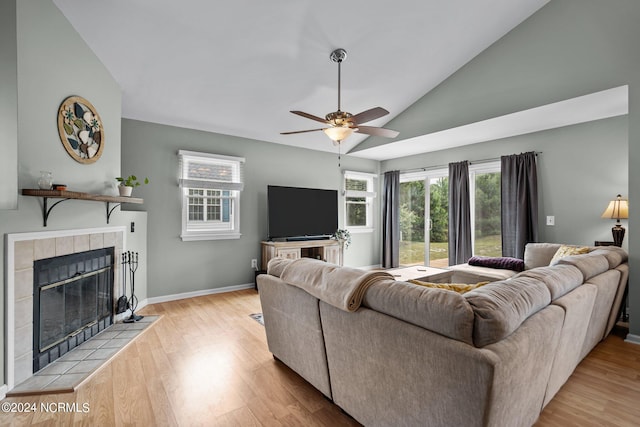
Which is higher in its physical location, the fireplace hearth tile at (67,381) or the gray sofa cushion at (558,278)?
the gray sofa cushion at (558,278)

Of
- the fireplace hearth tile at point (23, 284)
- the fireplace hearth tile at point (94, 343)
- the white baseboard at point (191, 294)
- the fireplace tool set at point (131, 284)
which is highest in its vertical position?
the fireplace hearth tile at point (23, 284)

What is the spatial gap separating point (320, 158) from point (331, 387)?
4500 mm

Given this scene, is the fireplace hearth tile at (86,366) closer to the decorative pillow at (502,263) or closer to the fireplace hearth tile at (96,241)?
the fireplace hearth tile at (96,241)

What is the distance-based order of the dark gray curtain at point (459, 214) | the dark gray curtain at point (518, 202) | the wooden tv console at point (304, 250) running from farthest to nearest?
the dark gray curtain at point (459, 214), the wooden tv console at point (304, 250), the dark gray curtain at point (518, 202)

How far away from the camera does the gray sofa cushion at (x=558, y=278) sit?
164 centimetres

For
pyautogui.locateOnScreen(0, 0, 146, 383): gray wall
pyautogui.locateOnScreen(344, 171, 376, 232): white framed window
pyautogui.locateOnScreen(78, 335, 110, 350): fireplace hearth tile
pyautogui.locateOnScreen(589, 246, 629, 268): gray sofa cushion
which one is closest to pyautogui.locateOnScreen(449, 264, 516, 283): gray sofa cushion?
pyautogui.locateOnScreen(589, 246, 629, 268): gray sofa cushion

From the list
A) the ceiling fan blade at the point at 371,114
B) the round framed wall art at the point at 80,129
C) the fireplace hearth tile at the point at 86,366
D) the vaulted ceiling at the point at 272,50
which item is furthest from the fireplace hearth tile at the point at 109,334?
the ceiling fan blade at the point at 371,114

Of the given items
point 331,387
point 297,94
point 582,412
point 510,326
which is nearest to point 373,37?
point 297,94

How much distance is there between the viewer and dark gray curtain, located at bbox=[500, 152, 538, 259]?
424cm

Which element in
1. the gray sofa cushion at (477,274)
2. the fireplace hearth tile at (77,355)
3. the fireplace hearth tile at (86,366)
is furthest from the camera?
the gray sofa cushion at (477,274)

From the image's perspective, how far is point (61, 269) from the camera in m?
2.56

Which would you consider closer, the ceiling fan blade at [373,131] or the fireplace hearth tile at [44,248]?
the fireplace hearth tile at [44,248]

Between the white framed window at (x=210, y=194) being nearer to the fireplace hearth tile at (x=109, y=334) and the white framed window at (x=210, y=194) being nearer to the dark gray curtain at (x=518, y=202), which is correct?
the fireplace hearth tile at (x=109, y=334)

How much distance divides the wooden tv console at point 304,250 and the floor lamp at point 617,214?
366 centimetres
